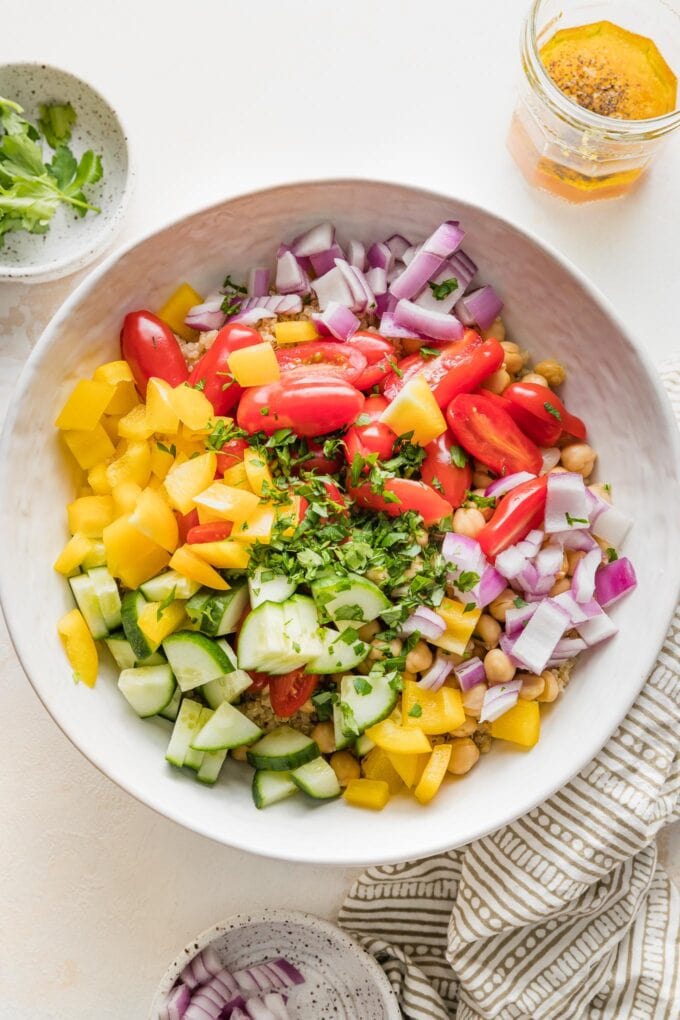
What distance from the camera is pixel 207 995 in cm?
291

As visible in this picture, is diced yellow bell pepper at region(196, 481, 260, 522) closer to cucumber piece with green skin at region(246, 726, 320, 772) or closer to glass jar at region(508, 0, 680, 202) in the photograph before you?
cucumber piece with green skin at region(246, 726, 320, 772)

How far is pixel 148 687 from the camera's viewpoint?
2539 millimetres

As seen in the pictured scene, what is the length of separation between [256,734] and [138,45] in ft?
7.22

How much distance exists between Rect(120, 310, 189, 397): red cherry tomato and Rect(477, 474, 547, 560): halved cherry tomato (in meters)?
0.96

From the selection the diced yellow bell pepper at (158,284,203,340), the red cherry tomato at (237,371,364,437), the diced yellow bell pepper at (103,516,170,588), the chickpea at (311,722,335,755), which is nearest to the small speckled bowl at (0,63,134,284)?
the diced yellow bell pepper at (158,284,203,340)

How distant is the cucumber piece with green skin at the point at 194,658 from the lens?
242 centimetres

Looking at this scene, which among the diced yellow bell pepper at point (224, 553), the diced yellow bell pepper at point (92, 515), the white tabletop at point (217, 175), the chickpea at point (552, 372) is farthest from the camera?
the white tabletop at point (217, 175)

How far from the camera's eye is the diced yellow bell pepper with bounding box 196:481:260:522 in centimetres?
239

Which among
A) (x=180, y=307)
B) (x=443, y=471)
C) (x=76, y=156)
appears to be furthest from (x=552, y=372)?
(x=76, y=156)

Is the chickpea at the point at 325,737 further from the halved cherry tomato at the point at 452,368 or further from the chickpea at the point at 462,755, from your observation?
the halved cherry tomato at the point at 452,368

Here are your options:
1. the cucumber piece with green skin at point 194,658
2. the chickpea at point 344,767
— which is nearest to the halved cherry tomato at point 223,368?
the cucumber piece with green skin at point 194,658

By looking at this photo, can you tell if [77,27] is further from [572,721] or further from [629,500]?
[572,721]

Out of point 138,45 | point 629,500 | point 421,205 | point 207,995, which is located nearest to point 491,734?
point 629,500

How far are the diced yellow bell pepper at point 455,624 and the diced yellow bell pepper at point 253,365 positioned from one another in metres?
0.76
